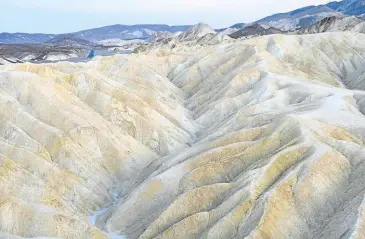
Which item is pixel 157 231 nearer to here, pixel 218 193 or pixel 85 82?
pixel 218 193

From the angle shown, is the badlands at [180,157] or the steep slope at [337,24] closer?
the badlands at [180,157]

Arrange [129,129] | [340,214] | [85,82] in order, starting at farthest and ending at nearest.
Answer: [85,82], [129,129], [340,214]

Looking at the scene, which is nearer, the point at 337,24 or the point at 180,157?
the point at 180,157

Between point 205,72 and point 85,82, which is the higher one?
point 85,82

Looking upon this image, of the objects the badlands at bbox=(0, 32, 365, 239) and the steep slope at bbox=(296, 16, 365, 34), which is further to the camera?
the steep slope at bbox=(296, 16, 365, 34)

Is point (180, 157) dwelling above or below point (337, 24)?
above

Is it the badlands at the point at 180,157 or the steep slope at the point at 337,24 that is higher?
the badlands at the point at 180,157

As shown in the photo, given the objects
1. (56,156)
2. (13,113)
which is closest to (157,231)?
(56,156)

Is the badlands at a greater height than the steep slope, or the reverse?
the badlands
